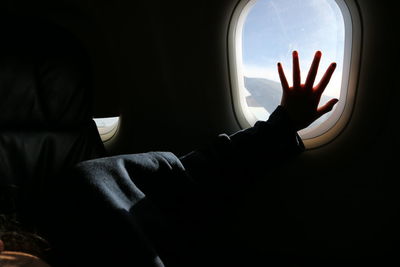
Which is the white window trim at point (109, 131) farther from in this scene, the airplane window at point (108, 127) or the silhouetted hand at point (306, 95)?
the silhouetted hand at point (306, 95)

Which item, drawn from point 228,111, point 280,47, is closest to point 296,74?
point 280,47

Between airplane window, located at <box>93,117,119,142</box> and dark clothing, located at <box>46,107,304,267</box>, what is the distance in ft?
3.32

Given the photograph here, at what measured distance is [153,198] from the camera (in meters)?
0.66

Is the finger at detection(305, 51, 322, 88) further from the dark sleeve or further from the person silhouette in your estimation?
the dark sleeve

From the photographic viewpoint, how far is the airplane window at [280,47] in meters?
1.05

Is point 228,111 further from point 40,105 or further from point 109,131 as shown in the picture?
point 109,131

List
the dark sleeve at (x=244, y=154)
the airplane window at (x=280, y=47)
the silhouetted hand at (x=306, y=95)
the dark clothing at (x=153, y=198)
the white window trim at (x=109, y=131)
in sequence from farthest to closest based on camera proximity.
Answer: the white window trim at (x=109, y=131) < the airplane window at (x=280, y=47) < the silhouetted hand at (x=306, y=95) < the dark sleeve at (x=244, y=154) < the dark clothing at (x=153, y=198)

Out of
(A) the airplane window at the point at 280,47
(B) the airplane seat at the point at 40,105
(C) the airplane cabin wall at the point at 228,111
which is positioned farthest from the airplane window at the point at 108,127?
(A) the airplane window at the point at 280,47

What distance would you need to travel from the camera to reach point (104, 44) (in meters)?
1.51

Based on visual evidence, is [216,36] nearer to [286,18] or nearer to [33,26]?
[286,18]

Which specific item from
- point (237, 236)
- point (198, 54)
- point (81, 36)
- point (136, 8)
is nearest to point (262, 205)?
point (237, 236)

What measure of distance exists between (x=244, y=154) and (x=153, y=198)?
0.30 metres

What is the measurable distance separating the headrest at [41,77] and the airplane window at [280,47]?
0.57 meters

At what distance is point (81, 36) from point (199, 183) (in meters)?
1.13
